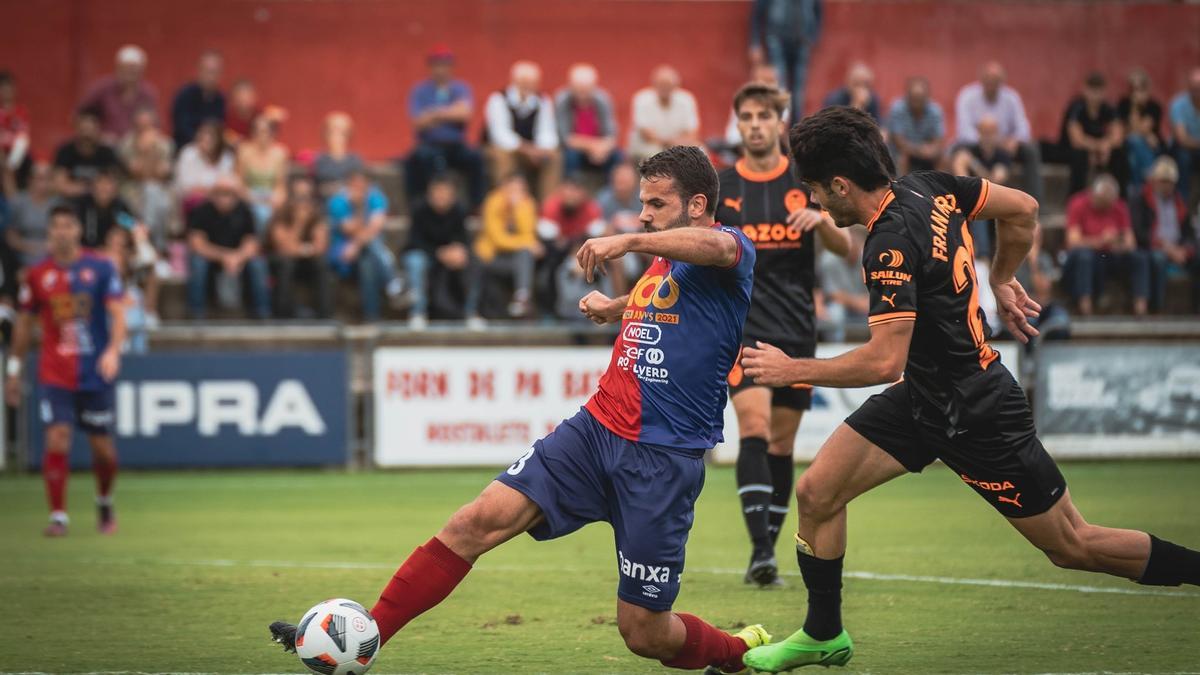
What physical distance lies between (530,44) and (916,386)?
56.4ft

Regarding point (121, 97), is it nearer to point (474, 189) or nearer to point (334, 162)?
point (334, 162)

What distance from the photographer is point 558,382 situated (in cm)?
1587

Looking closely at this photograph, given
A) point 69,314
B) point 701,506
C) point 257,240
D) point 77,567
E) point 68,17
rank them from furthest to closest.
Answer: point 68,17 < point 257,240 < point 701,506 < point 69,314 < point 77,567

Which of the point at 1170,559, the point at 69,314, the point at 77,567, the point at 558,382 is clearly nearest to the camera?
the point at 1170,559

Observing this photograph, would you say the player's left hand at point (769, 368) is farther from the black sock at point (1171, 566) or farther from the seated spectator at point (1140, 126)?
the seated spectator at point (1140, 126)

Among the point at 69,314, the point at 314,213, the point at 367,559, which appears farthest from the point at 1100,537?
the point at 314,213

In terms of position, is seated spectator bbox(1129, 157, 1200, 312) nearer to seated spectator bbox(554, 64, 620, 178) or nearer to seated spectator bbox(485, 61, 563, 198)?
seated spectator bbox(554, 64, 620, 178)

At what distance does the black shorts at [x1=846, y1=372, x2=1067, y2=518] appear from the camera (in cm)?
604

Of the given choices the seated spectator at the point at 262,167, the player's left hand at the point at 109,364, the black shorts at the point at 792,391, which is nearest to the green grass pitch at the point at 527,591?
the black shorts at the point at 792,391

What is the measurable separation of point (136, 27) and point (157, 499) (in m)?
10.2

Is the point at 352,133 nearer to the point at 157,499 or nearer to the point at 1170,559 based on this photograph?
the point at 157,499

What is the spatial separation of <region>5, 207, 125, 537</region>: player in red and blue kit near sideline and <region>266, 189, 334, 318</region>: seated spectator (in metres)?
5.25

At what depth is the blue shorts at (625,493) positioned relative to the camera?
18.7ft

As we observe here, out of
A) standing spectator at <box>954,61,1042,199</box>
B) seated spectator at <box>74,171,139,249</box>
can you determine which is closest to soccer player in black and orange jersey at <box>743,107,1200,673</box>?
seated spectator at <box>74,171,139,249</box>
